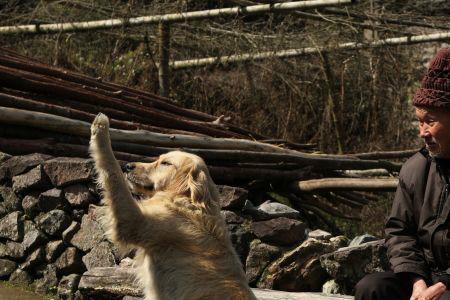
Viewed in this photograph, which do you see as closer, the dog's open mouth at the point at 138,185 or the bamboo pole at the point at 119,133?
the dog's open mouth at the point at 138,185

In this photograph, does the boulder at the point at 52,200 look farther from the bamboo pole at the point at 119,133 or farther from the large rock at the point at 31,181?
the bamboo pole at the point at 119,133

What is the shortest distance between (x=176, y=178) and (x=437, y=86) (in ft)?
6.13

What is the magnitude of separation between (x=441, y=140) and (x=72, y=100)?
16.3 ft

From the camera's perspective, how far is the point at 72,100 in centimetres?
839

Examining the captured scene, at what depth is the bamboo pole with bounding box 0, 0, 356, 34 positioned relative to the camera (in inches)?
387

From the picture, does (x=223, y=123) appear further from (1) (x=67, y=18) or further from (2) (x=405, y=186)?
A: (2) (x=405, y=186)

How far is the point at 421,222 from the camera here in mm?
4301

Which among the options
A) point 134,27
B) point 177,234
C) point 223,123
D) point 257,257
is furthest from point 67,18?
point 177,234

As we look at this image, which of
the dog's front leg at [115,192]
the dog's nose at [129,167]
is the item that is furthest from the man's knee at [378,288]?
the dog's nose at [129,167]

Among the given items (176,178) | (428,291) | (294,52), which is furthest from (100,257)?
(294,52)

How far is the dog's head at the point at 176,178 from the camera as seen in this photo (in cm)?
527

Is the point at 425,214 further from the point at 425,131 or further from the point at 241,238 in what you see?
the point at 241,238

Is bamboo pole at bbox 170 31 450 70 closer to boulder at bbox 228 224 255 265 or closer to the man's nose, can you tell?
boulder at bbox 228 224 255 265

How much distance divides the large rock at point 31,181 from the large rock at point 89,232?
0.57 m
